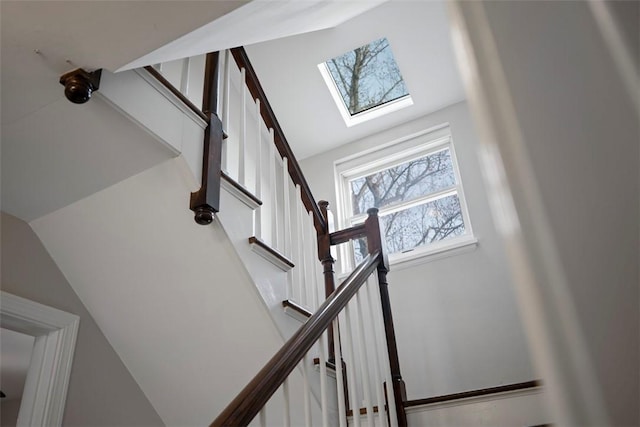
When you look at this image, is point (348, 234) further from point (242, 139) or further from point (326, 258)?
point (242, 139)

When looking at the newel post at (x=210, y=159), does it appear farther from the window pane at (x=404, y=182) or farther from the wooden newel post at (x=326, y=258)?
the window pane at (x=404, y=182)

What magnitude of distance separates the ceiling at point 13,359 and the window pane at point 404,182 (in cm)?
283

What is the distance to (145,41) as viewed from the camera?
50.7 inches

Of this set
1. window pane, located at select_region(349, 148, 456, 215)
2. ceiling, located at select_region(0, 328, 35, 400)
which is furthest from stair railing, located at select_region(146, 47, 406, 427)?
ceiling, located at select_region(0, 328, 35, 400)

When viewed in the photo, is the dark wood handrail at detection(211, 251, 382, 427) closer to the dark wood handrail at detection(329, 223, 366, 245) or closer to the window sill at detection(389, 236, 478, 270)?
the dark wood handrail at detection(329, 223, 366, 245)

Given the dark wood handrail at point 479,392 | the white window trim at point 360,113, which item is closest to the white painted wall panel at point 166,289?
the dark wood handrail at point 479,392

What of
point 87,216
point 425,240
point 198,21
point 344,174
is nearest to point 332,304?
point 198,21

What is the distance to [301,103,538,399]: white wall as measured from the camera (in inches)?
119

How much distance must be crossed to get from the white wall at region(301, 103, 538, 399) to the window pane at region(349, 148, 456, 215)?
0.78 feet

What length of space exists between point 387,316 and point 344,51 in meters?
2.52

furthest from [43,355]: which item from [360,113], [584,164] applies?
[360,113]

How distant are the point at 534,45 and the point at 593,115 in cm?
7

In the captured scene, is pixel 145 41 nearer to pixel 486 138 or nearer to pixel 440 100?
pixel 486 138

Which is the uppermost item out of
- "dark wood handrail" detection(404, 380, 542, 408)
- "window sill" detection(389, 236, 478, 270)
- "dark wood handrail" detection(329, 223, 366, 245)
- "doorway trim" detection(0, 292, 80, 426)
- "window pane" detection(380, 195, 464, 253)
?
"window pane" detection(380, 195, 464, 253)
